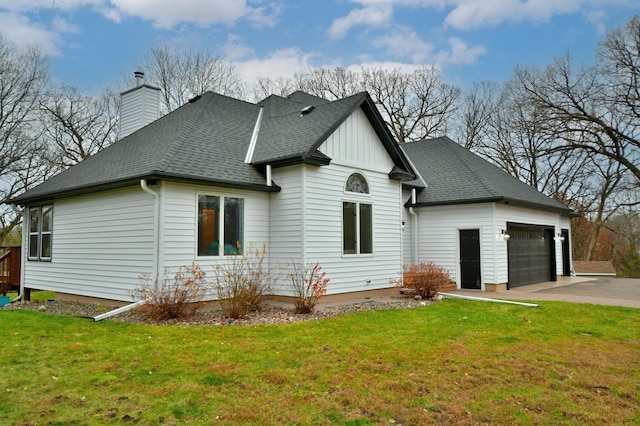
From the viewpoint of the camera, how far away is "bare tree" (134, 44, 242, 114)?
1144 inches

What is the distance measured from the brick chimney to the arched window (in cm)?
760

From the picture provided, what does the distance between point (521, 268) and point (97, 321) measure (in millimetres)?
13561

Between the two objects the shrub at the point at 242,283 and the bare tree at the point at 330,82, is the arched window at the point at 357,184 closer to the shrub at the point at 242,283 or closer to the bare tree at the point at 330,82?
the shrub at the point at 242,283

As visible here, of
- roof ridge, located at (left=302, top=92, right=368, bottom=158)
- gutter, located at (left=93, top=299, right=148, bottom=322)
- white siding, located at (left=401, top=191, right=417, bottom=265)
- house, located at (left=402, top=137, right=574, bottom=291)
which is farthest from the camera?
white siding, located at (left=401, top=191, right=417, bottom=265)

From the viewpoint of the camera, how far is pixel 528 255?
16.6 metres

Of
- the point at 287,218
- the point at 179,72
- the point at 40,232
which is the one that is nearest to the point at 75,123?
the point at 179,72

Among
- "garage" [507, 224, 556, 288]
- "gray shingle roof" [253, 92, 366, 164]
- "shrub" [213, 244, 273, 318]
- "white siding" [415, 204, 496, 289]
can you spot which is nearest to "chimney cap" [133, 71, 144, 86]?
"gray shingle roof" [253, 92, 366, 164]

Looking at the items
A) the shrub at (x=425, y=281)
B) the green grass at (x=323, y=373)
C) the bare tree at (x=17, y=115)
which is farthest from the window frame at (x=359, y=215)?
the bare tree at (x=17, y=115)

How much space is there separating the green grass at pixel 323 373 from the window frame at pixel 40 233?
4.86m

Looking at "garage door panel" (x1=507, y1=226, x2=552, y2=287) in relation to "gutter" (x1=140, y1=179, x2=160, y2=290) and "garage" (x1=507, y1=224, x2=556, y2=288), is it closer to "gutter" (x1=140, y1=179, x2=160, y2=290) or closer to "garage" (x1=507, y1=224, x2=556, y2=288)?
"garage" (x1=507, y1=224, x2=556, y2=288)

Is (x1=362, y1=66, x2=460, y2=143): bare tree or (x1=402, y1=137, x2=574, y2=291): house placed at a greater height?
(x1=362, y1=66, x2=460, y2=143): bare tree

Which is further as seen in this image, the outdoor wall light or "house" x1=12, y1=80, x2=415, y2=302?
the outdoor wall light

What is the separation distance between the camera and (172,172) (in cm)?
941

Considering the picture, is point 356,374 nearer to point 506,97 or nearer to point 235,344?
point 235,344
